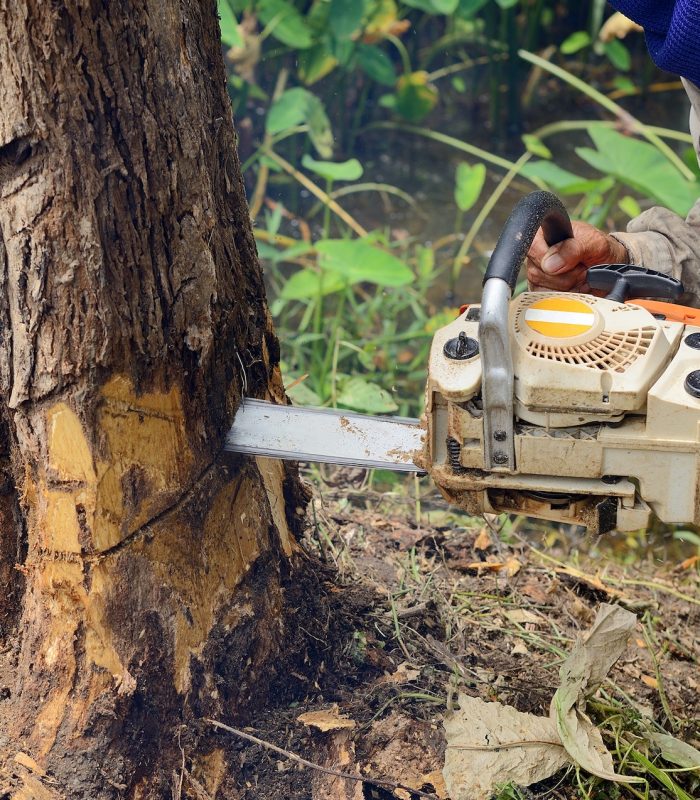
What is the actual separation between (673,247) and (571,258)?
0.30 metres

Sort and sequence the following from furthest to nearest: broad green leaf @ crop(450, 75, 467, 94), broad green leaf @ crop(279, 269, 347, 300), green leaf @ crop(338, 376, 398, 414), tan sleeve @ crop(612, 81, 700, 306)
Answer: broad green leaf @ crop(450, 75, 467, 94) < broad green leaf @ crop(279, 269, 347, 300) < green leaf @ crop(338, 376, 398, 414) < tan sleeve @ crop(612, 81, 700, 306)

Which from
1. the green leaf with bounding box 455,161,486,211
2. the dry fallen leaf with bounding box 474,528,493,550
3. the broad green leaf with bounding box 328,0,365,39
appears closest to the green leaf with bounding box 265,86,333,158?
the broad green leaf with bounding box 328,0,365,39

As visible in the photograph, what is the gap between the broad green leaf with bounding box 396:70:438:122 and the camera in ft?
14.7

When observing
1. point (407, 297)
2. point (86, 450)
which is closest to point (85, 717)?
point (86, 450)

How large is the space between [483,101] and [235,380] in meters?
4.07

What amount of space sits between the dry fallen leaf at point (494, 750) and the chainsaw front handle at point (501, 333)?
0.63 meters

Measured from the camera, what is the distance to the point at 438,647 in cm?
202

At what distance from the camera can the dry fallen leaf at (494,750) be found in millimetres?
1696

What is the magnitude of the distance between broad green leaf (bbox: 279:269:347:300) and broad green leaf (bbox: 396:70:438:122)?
1.56m

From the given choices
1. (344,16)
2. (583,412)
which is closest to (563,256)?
(583,412)

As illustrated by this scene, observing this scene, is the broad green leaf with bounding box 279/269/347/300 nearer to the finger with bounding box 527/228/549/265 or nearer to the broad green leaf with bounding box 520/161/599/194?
the broad green leaf with bounding box 520/161/599/194

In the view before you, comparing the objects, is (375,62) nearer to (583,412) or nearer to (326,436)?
(326,436)

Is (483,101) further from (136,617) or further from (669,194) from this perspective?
(136,617)

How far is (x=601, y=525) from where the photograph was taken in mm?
1428
